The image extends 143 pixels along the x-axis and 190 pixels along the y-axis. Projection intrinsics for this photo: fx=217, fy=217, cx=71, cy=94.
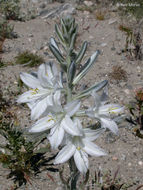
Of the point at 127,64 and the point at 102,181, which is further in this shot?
the point at 127,64

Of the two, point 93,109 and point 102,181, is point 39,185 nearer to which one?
point 102,181

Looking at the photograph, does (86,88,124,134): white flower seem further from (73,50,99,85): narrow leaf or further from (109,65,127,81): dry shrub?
(109,65,127,81): dry shrub

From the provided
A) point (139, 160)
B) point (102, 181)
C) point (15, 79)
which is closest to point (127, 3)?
point (15, 79)

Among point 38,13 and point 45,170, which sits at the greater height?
point 38,13

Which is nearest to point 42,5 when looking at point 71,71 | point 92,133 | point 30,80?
point 30,80

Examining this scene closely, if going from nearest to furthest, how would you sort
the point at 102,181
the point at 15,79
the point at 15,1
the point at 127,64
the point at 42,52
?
1. the point at 102,181
2. the point at 15,79
3. the point at 127,64
4. the point at 42,52
5. the point at 15,1

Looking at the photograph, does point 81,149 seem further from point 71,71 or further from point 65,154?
point 71,71

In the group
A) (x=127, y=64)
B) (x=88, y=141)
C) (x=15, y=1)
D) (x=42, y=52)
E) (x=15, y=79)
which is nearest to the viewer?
(x=88, y=141)
